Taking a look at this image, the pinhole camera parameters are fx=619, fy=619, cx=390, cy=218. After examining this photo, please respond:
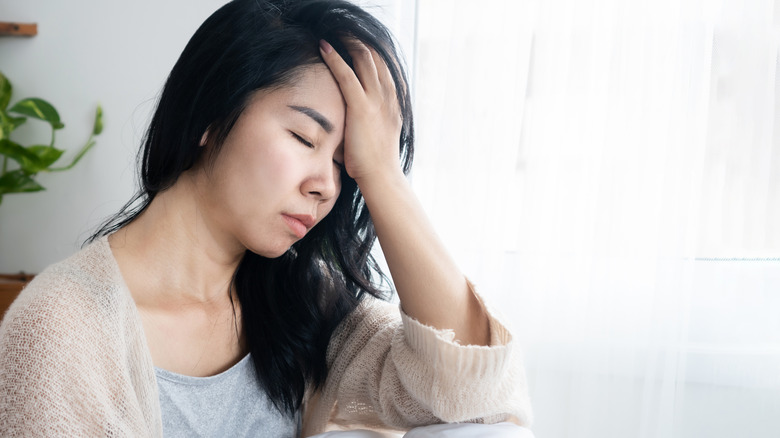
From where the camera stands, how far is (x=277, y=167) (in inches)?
33.4

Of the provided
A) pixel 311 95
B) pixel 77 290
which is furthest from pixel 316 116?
pixel 77 290

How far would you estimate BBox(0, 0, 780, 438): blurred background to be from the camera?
1.70m

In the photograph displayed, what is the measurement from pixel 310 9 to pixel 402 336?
521mm

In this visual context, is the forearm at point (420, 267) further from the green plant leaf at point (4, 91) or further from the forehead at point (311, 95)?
the green plant leaf at point (4, 91)

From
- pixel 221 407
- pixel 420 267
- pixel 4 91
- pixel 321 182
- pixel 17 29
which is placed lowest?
pixel 221 407

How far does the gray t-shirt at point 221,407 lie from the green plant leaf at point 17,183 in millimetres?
1515

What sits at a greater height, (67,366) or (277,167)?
(277,167)

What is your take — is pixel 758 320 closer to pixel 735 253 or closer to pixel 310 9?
pixel 735 253

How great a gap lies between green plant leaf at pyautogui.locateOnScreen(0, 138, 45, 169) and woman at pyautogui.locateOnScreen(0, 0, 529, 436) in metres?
1.35

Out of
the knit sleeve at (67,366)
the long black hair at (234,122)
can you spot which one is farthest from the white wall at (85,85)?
the knit sleeve at (67,366)

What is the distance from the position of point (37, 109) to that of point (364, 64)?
5.37 ft

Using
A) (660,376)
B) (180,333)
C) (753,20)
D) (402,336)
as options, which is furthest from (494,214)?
(180,333)

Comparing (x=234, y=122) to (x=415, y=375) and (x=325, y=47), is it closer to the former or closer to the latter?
(x=325, y=47)

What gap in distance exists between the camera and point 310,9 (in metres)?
0.94
